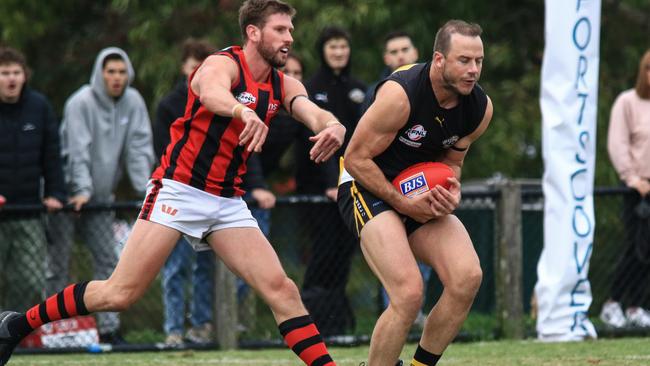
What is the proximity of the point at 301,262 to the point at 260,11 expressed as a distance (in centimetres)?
→ 452

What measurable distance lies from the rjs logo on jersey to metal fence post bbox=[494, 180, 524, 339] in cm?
366

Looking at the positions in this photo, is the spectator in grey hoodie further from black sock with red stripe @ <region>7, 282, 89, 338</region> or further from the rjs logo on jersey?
the rjs logo on jersey

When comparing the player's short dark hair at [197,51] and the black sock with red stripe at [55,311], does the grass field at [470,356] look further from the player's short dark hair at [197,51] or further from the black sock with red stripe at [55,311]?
the player's short dark hair at [197,51]

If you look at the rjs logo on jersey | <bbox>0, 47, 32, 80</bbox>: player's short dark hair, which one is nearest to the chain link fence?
<bbox>0, 47, 32, 80</bbox>: player's short dark hair

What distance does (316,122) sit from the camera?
23.3ft

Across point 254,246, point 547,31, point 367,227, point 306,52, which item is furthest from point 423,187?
point 306,52

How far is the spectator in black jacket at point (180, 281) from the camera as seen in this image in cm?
1048

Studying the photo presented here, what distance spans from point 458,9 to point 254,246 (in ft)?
→ 35.0

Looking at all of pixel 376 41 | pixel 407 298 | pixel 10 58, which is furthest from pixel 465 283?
pixel 376 41

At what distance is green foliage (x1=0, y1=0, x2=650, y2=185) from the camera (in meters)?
16.4

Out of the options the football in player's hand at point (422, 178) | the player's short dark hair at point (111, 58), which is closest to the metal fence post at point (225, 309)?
the player's short dark hair at point (111, 58)

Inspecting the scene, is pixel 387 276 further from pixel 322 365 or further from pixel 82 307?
pixel 82 307

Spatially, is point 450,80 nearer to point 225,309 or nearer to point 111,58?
point 225,309

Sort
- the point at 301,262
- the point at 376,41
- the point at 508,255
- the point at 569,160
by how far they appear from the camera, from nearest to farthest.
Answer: the point at 569,160 < the point at 508,255 < the point at 301,262 < the point at 376,41
